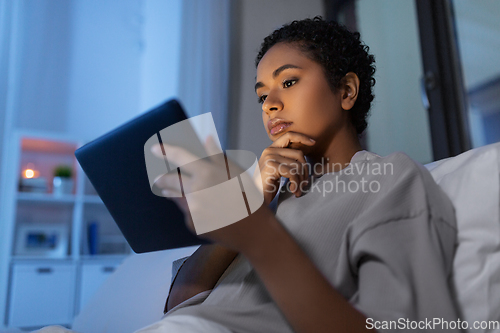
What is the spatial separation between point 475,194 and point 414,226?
140 mm

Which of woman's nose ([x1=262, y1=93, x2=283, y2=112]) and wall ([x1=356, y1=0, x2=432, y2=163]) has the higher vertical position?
wall ([x1=356, y1=0, x2=432, y2=163])

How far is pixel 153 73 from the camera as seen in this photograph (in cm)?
328

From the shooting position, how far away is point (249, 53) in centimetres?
279

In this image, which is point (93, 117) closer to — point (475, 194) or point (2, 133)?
point (2, 133)

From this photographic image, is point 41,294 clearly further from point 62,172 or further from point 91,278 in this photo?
point 62,172

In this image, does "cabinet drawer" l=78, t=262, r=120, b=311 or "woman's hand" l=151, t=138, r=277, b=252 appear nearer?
"woman's hand" l=151, t=138, r=277, b=252

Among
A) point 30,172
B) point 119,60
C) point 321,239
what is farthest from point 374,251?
point 119,60

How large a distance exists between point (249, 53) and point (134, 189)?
7.84 ft

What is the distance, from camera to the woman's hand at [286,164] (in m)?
0.65

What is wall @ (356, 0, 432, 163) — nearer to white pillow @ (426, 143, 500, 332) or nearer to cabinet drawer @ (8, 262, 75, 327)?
white pillow @ (426, 143, 500, 332)

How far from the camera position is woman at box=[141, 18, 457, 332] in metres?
0.42

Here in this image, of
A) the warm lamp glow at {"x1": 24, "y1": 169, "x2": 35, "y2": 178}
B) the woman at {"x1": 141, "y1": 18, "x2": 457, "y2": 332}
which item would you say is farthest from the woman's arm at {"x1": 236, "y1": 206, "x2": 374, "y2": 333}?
the warm lamp glow at {"x1": 24, "y1": 169, "x2": 35, "y2": 178}

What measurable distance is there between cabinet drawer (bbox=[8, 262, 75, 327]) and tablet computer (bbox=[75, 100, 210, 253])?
207 cm

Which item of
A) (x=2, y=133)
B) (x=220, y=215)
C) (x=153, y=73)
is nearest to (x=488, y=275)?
(x=220, y=215)
